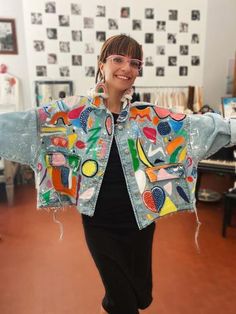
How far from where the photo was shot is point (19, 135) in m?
1.19

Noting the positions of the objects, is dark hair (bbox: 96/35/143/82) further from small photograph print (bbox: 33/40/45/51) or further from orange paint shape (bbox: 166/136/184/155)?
small photograph print (bbox: 33/40/45/51)

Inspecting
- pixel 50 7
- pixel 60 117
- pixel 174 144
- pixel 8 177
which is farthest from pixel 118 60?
pixel 50 7

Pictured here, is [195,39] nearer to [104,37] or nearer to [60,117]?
[104,37]

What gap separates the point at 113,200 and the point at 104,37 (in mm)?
2892

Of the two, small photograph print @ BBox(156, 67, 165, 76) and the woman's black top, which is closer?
the woman's black top

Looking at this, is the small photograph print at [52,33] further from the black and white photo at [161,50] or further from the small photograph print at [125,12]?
the black and white photo at [161,50]

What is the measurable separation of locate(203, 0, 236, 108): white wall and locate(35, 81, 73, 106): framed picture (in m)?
1.82

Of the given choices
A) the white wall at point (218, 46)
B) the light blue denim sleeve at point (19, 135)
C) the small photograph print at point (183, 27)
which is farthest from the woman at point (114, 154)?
the white wall at point (218, 46)

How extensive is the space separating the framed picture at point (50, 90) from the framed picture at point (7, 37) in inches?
18.4

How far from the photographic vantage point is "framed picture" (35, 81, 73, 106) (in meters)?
3.58

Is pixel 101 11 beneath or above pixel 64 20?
above

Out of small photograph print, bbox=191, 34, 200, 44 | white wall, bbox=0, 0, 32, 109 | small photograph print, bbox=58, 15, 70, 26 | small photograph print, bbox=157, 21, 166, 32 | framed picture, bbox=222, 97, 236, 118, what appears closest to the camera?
framed picture, bbox=222, 97, 236, 118

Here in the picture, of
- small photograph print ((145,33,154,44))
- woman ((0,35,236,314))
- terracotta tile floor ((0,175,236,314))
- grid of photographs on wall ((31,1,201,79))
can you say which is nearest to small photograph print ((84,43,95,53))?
grid of photographs on wall ((31,1,201,79))

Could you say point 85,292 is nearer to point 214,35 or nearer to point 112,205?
point 112,205
